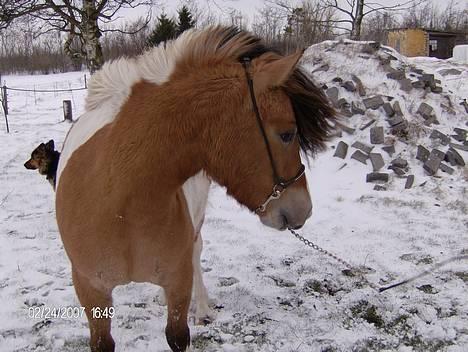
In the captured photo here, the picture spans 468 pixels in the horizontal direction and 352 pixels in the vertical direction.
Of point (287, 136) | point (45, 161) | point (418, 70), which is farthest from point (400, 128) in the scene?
point (287, 136)

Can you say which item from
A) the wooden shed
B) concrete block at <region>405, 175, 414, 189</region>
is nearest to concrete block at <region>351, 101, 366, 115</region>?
concrete block at <region>405, 175, 414, 189</region>

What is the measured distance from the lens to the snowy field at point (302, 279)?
3.06 m

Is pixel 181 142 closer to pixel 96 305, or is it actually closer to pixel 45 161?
pixel 96 305

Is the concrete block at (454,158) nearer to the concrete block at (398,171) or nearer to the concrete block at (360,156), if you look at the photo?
the concrete block at (398,171)

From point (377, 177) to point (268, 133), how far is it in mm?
5055

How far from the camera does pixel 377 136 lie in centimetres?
703

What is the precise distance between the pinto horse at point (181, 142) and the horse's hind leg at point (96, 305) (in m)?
0.24

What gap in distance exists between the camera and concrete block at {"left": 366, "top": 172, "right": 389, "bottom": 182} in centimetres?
623

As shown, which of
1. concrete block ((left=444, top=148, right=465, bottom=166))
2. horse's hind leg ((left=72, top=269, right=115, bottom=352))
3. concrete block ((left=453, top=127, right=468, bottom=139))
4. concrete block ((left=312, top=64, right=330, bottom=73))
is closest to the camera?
horse's hind leg ((left=72, top=269, right=115, bottom=352))

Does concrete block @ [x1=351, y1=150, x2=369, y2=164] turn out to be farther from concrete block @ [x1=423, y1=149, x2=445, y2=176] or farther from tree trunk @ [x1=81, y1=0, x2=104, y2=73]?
tree trunk @ [x1=81, y1=0, x2=104, y2=73]

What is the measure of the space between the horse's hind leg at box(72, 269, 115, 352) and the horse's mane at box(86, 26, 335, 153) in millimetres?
993

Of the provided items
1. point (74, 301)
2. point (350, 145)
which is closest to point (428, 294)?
point (74, 301)

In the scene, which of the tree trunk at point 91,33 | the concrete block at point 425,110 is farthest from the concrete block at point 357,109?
the tree trunk at point 91,33

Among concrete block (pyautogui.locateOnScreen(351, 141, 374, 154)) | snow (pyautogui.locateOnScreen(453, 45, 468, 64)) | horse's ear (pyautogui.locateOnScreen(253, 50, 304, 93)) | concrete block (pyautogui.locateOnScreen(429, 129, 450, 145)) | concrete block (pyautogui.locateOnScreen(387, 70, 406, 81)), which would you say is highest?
snow (pyautogui.locateOnScreen(453, 45, 468, 64))
